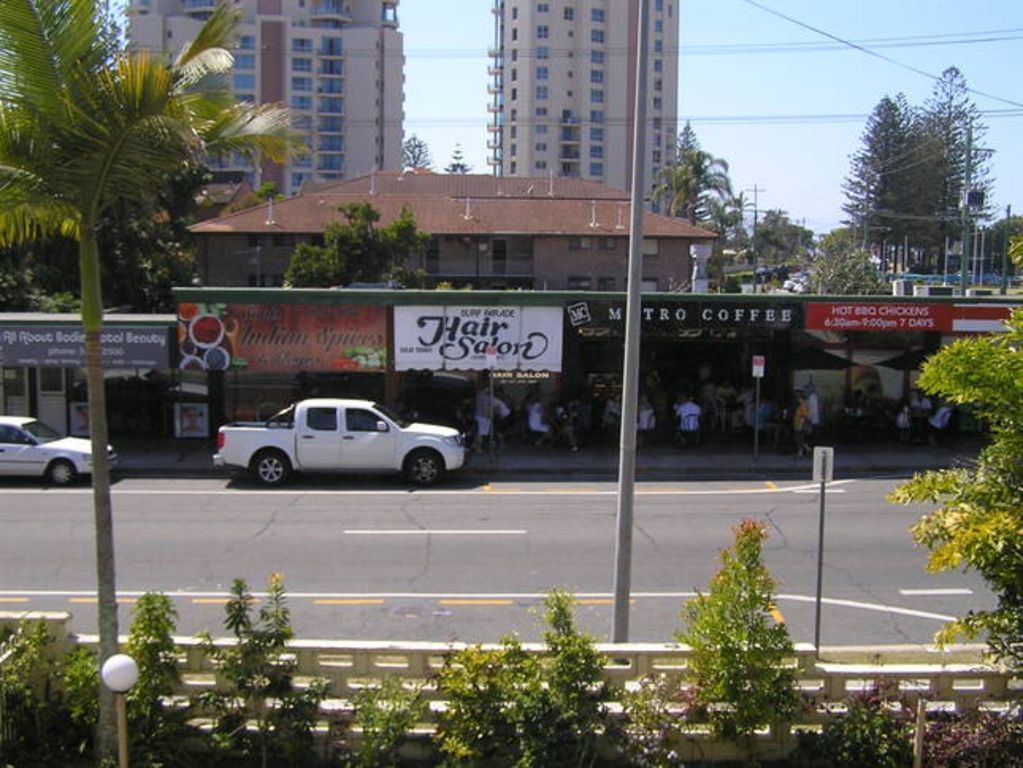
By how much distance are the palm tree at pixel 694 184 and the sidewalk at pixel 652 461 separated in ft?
214

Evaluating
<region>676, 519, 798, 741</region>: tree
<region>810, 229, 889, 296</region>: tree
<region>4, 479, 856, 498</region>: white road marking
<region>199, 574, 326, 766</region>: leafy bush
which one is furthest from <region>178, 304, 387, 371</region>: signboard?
<region>810, 229, 889, 296</region>: tree

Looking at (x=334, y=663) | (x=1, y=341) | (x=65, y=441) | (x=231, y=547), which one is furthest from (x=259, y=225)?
(x=334, y=663)

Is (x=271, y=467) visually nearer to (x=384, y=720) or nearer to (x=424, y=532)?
(x=424, y=532)

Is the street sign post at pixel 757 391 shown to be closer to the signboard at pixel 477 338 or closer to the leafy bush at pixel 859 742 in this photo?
the signboard at pixel 477 338

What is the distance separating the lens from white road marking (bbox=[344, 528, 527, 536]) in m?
17.6

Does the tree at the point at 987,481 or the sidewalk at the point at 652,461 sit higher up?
the tree at the point at 987,481

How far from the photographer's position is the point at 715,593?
7.37 m

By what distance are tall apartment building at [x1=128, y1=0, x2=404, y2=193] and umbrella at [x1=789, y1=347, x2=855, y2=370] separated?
3669 inches

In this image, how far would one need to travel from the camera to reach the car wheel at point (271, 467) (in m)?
22.4

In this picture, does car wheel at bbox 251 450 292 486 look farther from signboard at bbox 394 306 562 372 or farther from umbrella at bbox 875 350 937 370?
umbrella at bbox 875 350 937 370

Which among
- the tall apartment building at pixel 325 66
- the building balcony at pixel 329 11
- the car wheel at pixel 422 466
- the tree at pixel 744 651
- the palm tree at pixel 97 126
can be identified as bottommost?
the car wheel at pixel 422 466

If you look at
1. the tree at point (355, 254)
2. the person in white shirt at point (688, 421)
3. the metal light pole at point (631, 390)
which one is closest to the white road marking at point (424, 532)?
Result: the metal light pole at point (631, 390)

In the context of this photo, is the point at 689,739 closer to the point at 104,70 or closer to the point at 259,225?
the point at 104,70

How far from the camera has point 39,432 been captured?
75.2 ft
